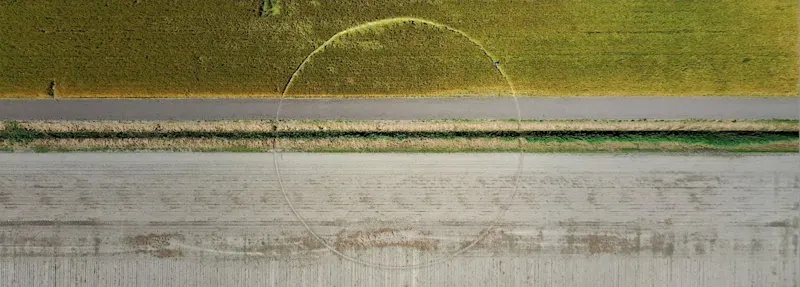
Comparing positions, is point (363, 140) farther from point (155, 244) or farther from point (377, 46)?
point (155, 244)

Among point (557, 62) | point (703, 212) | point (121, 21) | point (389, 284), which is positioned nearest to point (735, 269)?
point (703, 212)

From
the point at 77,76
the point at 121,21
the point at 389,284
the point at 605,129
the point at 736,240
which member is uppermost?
the point at 121,21

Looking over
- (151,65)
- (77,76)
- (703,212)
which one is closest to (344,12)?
(151,65)

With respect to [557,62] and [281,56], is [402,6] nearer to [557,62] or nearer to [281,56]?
[281,56]

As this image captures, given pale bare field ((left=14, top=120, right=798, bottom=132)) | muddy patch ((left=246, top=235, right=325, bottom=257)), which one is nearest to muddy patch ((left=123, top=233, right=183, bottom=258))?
muddy patch ((left=246, top=235, right=325, bottom=257))

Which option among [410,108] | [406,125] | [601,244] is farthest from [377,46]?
[601,244]

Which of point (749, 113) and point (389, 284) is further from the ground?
point (749, 113)

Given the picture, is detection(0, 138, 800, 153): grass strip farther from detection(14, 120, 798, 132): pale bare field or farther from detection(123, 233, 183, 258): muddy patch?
Result: detection(123, 233, 183, 258): muddy patch

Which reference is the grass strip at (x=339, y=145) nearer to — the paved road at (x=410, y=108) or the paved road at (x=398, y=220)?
the paved road at (x=398, y=220)
